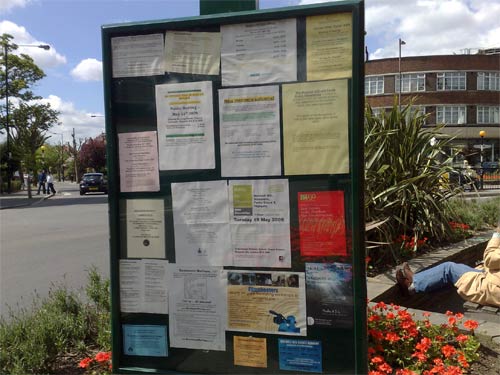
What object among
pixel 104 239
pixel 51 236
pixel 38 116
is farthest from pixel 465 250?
pixel 38 116

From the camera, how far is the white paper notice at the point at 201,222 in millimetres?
2535

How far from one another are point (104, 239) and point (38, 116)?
31334mm

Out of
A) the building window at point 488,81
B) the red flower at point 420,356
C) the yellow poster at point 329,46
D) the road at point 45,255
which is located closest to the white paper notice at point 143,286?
the yellow poster at point 329,46

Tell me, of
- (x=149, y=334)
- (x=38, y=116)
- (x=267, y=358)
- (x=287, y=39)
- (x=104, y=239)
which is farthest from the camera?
(x=38, y=116)

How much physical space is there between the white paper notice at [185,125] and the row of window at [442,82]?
5911cm

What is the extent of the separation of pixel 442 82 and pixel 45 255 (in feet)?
193

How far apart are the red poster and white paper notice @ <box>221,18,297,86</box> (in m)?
0.61

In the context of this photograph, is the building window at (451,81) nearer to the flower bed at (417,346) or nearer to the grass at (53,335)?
the flower bed at (417,346)

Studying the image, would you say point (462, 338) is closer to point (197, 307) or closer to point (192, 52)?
point (197, 307)

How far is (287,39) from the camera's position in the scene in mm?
2352

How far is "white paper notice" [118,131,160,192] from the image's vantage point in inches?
103

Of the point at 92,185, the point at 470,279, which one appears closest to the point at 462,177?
the point at 470,279

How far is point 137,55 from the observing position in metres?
A: 2.59

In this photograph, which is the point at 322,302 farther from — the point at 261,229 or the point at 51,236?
the point at 51,236
